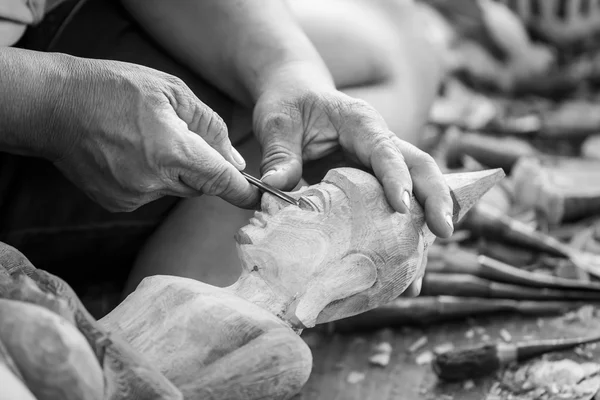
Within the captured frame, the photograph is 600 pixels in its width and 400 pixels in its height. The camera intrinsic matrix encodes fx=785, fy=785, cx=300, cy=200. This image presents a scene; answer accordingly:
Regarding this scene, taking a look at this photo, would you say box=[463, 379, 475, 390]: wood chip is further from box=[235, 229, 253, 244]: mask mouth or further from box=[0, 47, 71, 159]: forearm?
box=[0, 47, 71, 159]: forearm

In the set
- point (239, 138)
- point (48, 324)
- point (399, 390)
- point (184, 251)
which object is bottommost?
point (399, 390)

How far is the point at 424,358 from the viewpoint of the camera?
1586 millimetres

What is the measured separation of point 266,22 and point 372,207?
504mm

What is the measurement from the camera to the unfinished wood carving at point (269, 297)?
857 millimetres

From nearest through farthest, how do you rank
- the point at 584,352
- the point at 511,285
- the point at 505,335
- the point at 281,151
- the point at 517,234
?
the point at 281,151, the point at 584,352, the point at 505,335, the point at 511,285, the point at 517,234

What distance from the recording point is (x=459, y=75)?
10.9ft

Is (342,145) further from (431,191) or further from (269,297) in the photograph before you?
(269,297)

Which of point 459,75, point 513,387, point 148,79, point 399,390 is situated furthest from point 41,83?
point 459,75

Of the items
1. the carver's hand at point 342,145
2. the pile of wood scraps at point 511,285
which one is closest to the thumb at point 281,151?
the carver's hand at point 342,145

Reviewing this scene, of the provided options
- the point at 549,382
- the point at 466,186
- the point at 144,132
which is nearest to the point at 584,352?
the point at 549,382

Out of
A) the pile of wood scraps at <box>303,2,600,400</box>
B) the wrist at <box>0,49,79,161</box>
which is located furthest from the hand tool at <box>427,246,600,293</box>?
the wrist at <box>0,49,79,161</box>

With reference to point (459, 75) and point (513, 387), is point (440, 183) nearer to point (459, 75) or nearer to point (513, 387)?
point (513, 387)

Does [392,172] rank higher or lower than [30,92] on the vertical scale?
lower

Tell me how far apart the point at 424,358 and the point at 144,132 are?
2.63ft
